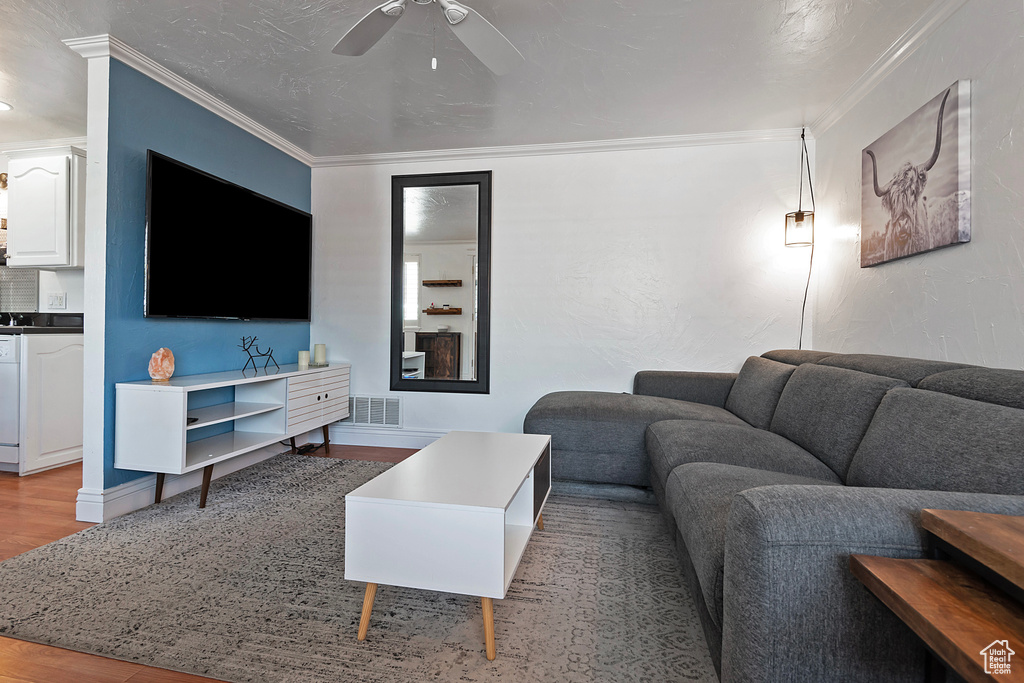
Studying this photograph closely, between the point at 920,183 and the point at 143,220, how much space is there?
3716 millimetres

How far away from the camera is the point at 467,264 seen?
12.8 feet

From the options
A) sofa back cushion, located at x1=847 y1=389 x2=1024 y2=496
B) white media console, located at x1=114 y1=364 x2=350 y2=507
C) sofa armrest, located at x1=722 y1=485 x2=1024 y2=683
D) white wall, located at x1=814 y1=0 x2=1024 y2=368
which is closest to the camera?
sofa armrest, located at x1=722 y1=485 x2=1024 y2=683

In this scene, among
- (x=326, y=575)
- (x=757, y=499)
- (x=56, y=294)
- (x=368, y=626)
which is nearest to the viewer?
(x=757, y=499)

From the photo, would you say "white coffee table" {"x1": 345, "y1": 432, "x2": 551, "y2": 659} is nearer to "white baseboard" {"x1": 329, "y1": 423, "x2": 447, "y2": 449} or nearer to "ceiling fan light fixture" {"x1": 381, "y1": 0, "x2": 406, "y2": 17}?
"ceiling fan light fixture" {"x1": 381, "y1": 0, "x2": 406, "y2": 17}

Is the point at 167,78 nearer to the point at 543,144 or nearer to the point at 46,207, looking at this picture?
the point at 46,207

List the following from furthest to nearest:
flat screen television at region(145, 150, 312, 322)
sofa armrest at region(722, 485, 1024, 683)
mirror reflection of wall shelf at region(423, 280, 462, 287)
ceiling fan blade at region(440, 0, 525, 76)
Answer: mirror reflection of wall shelf at region(423, 280, 462, 287), flat screen television at region(145, 150, 312, 322), ceiling fan blade at region(440, 0, 525, 76), sofa armrest at region(722, 485, 1024, 683)

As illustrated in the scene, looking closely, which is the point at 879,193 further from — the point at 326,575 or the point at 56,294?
the point at 56,294

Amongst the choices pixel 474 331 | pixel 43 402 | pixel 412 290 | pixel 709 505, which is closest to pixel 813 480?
pixel 709 505

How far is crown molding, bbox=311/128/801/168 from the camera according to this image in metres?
3.42

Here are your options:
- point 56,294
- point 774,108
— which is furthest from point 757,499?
point 56,294

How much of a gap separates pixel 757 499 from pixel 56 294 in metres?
4.98

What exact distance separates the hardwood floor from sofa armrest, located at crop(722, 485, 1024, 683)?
1.41 meters

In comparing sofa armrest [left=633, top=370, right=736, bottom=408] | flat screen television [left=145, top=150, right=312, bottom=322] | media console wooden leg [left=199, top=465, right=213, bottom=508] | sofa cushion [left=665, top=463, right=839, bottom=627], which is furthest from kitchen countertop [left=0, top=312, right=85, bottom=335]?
sofa cushion [left=665, top=463, right=839, bottom=627]

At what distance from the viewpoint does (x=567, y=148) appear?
3678 mm
